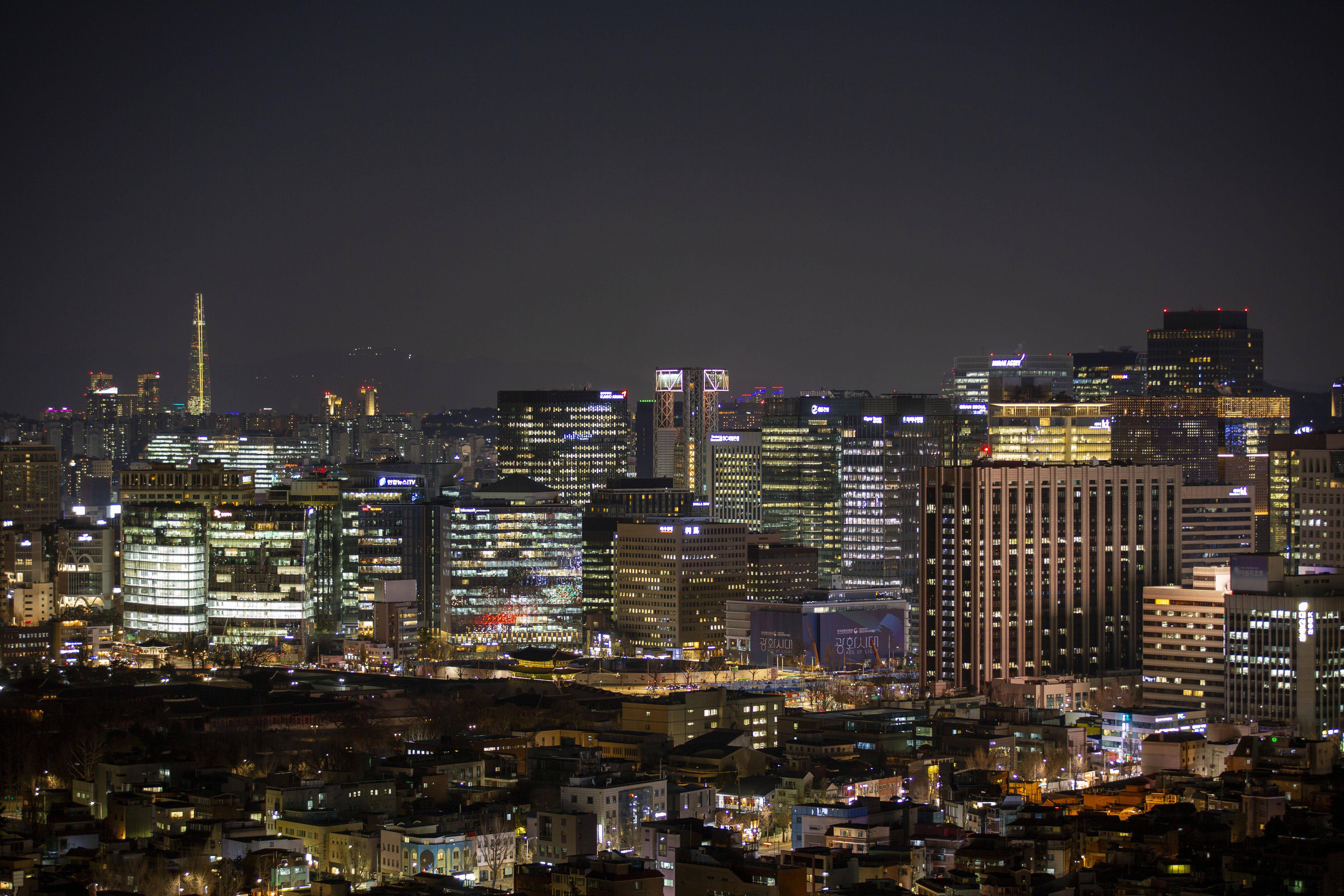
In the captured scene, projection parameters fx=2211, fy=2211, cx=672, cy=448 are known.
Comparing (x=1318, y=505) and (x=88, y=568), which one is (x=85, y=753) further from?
(x=1318, y=505)

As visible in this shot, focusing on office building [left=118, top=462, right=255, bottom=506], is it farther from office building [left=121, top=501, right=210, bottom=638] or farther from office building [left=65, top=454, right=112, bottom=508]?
office building [left=65, top=454, right=112, bottom=508]

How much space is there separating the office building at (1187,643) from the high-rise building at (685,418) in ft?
199

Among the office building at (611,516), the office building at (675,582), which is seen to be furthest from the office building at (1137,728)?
the office building at (611,516)

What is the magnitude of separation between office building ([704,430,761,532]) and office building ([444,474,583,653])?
18.6 metres

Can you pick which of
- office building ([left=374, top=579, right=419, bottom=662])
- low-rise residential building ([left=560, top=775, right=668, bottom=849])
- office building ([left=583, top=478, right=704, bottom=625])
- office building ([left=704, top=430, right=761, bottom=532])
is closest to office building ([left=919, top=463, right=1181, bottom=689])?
office building ([left=374, top=579, right=419, bottom=662])

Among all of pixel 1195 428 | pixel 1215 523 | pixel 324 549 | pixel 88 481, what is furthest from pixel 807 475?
pixel 88 481

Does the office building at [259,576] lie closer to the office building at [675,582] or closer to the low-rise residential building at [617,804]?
the office building at [675,582]

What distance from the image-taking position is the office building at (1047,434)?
107875mm

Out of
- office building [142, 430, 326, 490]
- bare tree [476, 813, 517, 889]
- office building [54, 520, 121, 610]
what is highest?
office building [142, 430, 326, 490]

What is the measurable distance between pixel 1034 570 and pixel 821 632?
45.4 feet

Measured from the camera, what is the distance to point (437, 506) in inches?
4412

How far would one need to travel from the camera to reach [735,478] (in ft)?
431

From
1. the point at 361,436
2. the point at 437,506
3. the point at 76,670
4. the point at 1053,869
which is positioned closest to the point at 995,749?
the point at 1053,869

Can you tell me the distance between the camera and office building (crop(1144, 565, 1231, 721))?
3095 inches
